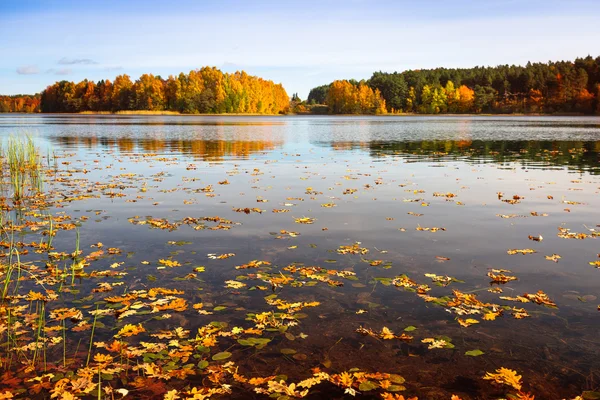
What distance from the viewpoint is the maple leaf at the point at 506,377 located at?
5.65m

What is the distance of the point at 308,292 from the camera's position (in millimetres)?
8500

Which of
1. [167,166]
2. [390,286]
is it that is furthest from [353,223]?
[167,166]

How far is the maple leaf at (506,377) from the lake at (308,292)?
0.08 m

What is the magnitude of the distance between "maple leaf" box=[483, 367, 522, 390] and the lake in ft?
0.28

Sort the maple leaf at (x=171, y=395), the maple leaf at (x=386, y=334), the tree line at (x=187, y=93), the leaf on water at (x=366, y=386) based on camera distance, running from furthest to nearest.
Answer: the tree line at (x=187, y=93) → the maple leaf at (x=386, y=334) → the leaf on water at (x=366, y=386) → the maple leaf at (x=171, y=395)

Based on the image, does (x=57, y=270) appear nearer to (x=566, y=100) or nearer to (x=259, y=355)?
(x=259, y=355)

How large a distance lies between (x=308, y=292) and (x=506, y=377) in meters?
3.71

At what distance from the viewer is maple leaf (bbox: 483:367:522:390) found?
565cm

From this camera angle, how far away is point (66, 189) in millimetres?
19844

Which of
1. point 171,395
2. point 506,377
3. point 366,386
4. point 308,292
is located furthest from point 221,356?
point 506,377

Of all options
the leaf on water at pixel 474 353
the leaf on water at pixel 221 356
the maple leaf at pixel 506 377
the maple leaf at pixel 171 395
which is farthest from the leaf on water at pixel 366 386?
the maple leaf at pixel 171 395

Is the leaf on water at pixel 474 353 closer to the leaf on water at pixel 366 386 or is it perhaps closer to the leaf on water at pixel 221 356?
the leaf on water at pixel 366 386

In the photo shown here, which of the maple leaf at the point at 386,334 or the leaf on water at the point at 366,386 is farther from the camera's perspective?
the maple leaf at the point at 386,334

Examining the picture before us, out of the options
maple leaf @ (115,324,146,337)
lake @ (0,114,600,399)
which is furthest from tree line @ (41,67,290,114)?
maple leaf @ (115,324,146,337)
